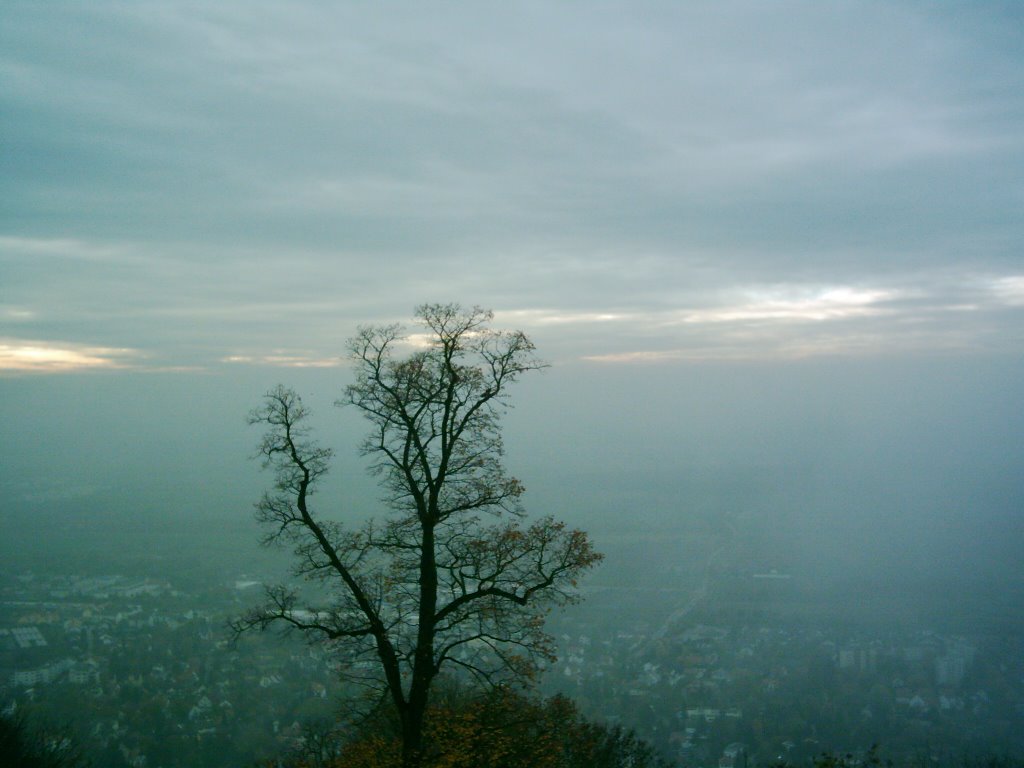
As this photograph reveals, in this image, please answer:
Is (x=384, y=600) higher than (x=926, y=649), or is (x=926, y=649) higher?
(x=384, y=600)

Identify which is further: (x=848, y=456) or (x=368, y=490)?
(x=848, y=456)

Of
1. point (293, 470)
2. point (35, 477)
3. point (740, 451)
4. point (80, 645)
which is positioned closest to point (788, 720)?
point (293, 470)

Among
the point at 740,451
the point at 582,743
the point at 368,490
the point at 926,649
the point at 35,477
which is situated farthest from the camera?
the point at 740,451

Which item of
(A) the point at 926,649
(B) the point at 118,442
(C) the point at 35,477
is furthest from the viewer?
(B) the point at 118,442

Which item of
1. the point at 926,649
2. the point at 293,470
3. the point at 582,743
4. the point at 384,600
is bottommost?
the point at 926,649

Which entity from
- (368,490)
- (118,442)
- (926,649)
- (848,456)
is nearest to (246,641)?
(368,490)

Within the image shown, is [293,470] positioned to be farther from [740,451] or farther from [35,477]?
[740,451]

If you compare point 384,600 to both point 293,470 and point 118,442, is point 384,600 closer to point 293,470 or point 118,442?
point 293,470

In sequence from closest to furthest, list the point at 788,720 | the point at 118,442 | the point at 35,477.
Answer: the point at 788,720, the point at 35,477, the point at 118,442

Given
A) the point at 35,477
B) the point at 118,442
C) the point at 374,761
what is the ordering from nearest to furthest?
the point at 374,761, the point at 35,477, the point at 118,442
